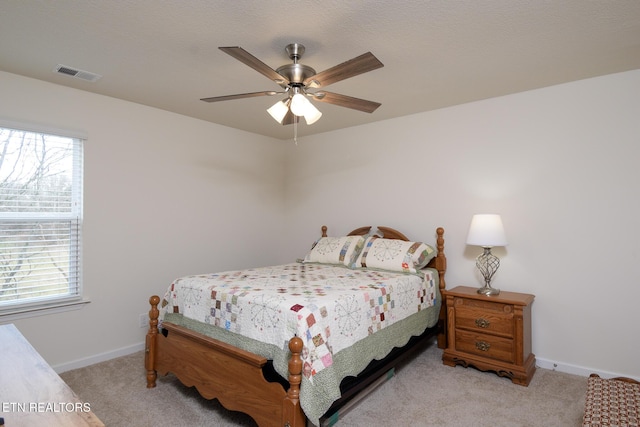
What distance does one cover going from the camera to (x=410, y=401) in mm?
2398

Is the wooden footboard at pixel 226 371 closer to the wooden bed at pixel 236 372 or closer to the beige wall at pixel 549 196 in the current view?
the wooden bed at pixel 236 372

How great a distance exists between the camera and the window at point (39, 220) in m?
2.71

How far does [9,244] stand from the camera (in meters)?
2.72

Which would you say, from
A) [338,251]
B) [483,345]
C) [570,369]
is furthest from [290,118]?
[570,369]

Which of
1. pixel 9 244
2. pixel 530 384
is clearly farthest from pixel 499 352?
pixel 9 244

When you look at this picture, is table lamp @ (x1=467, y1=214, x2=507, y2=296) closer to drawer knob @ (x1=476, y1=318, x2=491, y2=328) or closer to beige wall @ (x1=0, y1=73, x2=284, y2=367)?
drawer knob @ (x1=476, y1=318, x2=491, y2=328)

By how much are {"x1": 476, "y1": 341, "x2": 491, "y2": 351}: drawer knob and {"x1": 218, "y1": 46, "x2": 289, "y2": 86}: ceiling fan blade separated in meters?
2.49

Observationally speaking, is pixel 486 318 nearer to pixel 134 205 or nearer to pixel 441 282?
pixel 441 282

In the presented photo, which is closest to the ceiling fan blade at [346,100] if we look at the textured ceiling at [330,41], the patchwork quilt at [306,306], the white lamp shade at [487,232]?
the textured ceiling at [330,41]

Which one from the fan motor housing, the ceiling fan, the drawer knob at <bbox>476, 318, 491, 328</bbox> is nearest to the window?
the ceiling fan

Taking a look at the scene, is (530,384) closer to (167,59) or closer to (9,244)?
(167,59)

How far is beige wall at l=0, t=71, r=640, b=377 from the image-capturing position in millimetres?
2695

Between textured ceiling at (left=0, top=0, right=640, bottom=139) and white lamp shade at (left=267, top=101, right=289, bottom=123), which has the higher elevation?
textured ceiling at (left=0, top=0, right=640, bottom=139)

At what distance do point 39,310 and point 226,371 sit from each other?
1.86m
